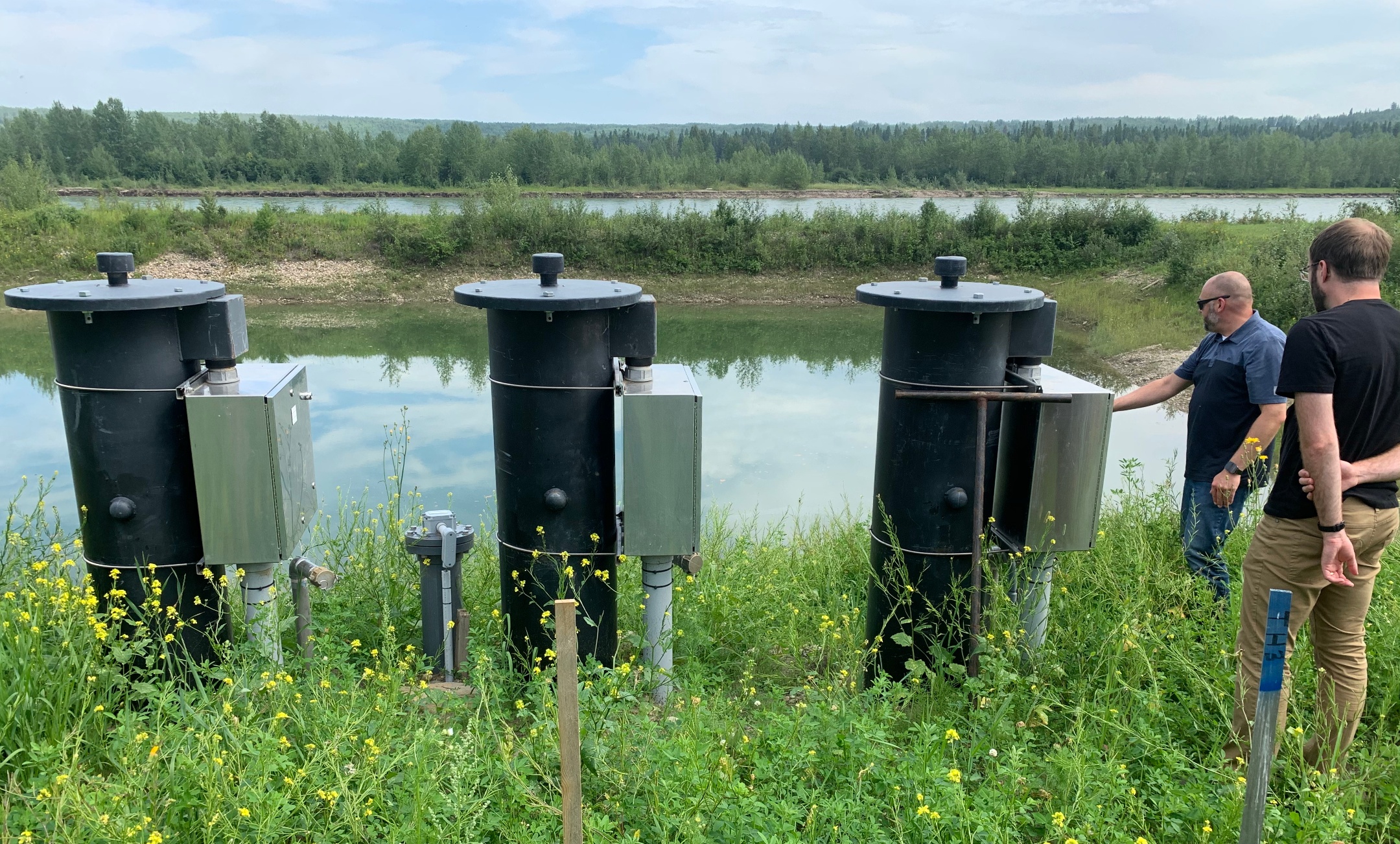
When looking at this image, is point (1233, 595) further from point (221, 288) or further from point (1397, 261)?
point (1397, 261)

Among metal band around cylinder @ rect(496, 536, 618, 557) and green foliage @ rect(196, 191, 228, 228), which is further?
green foliage @ rect(196, 191, 228, 228)

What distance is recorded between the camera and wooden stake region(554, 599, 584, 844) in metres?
2.07

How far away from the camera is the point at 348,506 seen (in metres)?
6.12

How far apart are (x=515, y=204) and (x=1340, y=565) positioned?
88.3 ft

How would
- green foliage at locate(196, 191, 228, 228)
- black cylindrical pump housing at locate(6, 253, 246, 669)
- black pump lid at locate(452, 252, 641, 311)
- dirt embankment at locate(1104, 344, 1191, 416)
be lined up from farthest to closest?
1. green foliage at locate(196, 191, 228, 228)
2. dirt embankment at locate(1104, 344, 1191, 416)
3. black pump lid at locate(452, 252, 641, 311)
4. black cylindrical pump housing at locate(6, 253, 246, 669)

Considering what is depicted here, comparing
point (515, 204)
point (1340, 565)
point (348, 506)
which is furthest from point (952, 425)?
point (515, 204)

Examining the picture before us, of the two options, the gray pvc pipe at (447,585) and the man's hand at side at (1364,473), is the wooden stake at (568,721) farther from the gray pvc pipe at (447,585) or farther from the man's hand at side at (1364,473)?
the man's hand at side at (1364,473)

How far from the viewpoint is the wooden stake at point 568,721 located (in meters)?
2.07

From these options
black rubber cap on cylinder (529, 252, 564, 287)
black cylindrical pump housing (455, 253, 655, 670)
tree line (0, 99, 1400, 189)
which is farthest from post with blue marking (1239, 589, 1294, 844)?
tree line (0, 99, 1400, 189)

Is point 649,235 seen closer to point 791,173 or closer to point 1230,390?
point 1230,390

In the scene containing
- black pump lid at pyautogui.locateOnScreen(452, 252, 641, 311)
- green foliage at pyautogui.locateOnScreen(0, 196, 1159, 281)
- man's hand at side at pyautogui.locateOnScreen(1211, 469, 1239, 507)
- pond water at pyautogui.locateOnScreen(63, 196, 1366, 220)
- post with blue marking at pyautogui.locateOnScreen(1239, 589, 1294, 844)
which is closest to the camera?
post with blue marking at pyautogui.locateOnScreen(1239, 589, 1294, 844)

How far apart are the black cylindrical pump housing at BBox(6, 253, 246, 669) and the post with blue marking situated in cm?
313

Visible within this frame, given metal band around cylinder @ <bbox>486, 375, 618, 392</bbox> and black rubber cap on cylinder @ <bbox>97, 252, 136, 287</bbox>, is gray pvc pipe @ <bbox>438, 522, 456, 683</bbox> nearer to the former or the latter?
metal band around cylinder @ <bbox>486, 375, 618, 392</bbox>

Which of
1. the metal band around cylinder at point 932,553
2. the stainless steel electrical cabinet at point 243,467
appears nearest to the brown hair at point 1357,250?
the metal band around cylinder at point 932,553
